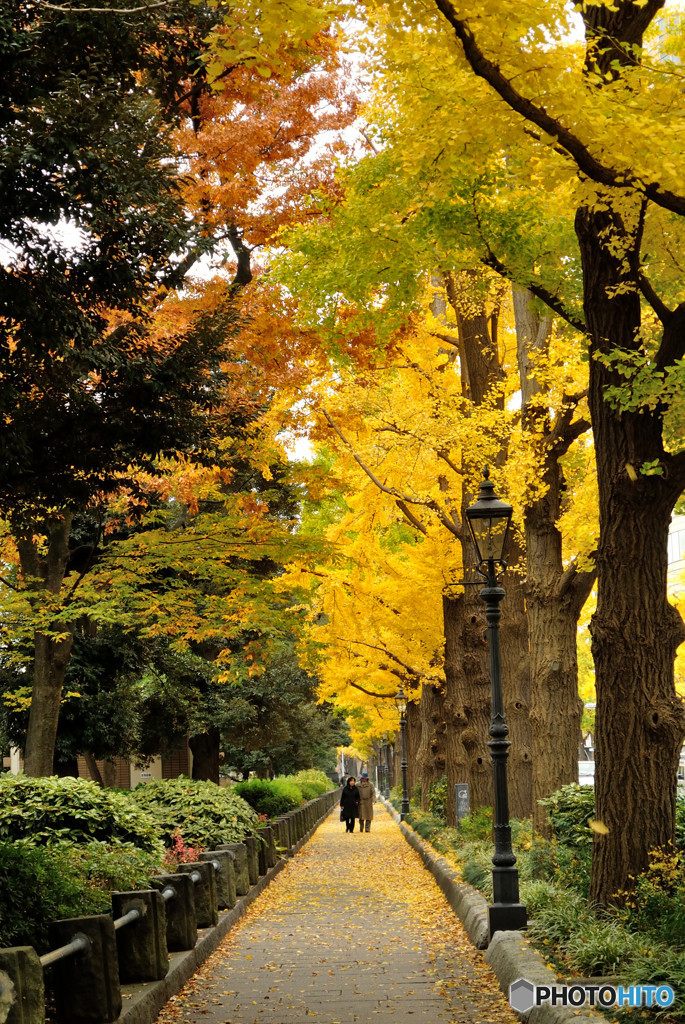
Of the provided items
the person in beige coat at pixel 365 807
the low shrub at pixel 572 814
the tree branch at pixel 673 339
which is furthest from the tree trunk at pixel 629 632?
the person in beige coat at pixel 365 807

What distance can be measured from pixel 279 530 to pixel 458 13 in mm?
8296

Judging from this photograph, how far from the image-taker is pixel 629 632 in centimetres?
841

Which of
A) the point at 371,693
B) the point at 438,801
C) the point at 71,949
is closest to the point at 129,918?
the point at 71,949

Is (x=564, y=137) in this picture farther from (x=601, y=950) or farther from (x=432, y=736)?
(x=432, y=736)

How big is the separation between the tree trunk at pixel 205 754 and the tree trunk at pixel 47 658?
676 inches

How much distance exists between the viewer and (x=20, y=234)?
740 cm

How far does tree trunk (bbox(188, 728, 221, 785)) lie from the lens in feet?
104

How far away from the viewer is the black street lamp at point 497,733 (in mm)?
9562

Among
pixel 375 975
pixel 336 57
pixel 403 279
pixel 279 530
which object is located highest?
pixel 336 57

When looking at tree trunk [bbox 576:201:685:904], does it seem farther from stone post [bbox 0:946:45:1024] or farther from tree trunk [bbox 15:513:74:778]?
tree trunk [bbox 15:513:74:778]

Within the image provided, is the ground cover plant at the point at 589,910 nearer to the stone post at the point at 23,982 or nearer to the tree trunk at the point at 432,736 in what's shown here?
the stone post at the point at 23,982

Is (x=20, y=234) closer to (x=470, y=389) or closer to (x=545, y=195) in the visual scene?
(x=545, y=195)

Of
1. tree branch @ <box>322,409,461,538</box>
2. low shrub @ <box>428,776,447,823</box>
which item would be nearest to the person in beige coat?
low shrub @ <box>428,776,447,823</box>

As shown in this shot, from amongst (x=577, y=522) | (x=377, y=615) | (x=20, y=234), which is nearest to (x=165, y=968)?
(x=20, y=234)
